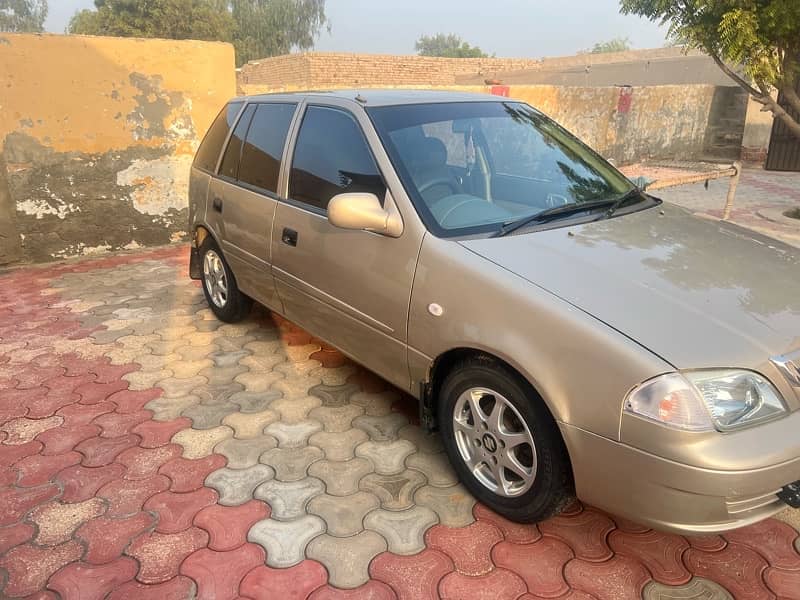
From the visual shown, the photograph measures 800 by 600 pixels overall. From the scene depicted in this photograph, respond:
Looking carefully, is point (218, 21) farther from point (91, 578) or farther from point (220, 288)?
point (91, 578)

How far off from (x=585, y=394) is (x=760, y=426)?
544mm

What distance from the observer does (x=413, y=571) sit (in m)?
2.27

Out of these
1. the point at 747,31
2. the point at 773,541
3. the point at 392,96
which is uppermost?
the point at 747,31

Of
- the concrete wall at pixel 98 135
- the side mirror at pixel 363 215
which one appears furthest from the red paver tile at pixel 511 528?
the concrete wall at pixel 98 135

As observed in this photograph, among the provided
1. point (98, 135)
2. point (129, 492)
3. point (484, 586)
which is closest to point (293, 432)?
point (129, 492)

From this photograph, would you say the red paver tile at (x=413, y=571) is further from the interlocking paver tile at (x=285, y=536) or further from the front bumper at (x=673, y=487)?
the front bumper at (x=673, y=487)

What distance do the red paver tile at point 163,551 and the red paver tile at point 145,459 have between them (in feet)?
1.55

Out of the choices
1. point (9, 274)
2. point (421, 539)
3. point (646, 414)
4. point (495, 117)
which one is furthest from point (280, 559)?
point (9, 274)

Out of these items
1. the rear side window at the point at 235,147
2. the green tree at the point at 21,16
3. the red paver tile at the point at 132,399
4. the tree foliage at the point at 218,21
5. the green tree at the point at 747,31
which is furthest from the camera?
the green tree at the point at 21,16

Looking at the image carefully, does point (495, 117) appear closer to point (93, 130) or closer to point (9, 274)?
point (93, 130)

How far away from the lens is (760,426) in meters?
1.93

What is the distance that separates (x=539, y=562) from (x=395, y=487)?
728mm

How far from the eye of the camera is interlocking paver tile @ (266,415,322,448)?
312 cm

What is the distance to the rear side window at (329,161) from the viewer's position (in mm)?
2971
